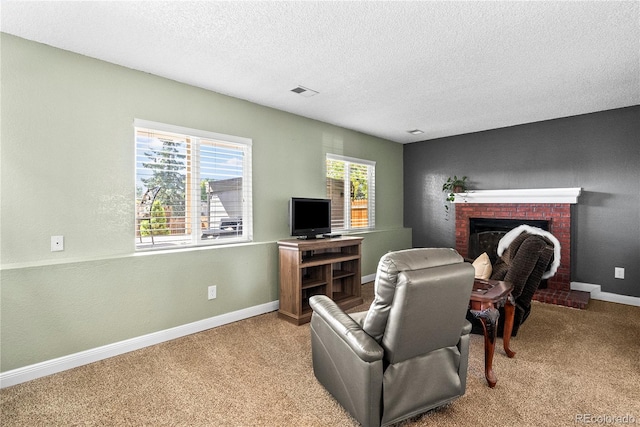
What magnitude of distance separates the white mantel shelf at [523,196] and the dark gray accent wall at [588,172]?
18 cm

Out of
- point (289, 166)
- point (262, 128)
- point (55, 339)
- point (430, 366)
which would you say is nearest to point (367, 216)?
point (289, 166)

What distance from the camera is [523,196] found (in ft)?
16.0

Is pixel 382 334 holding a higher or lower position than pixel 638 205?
lower

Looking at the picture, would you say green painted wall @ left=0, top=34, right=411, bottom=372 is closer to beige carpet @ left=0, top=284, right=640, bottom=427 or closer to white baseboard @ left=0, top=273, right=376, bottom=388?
white baseboard @ left=0, top=273, right=376, bottom=388

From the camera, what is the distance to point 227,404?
2.11m

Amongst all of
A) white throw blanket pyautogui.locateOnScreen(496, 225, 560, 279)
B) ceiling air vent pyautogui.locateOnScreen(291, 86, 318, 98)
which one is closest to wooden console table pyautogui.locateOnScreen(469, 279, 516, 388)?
white throw blanket pyautogui.locateOnScreen(496, 225, 560, 279)

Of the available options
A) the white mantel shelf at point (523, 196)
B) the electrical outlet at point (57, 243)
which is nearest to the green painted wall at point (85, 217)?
the electrical outlet at point (57, 243)

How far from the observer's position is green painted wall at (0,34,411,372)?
2387mm

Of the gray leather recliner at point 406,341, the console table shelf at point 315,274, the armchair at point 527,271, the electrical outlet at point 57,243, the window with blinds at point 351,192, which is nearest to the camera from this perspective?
the gray leather recliner at point 406,341

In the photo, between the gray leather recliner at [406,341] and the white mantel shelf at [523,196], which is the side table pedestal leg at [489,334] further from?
the white mantel shelf at [523,196]

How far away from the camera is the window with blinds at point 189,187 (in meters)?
3.10

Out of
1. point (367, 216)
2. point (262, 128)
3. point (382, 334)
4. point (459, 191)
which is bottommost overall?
point (382, 334)

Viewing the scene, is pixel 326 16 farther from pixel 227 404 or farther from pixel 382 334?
pixel 227 404

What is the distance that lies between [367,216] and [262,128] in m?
2.56
